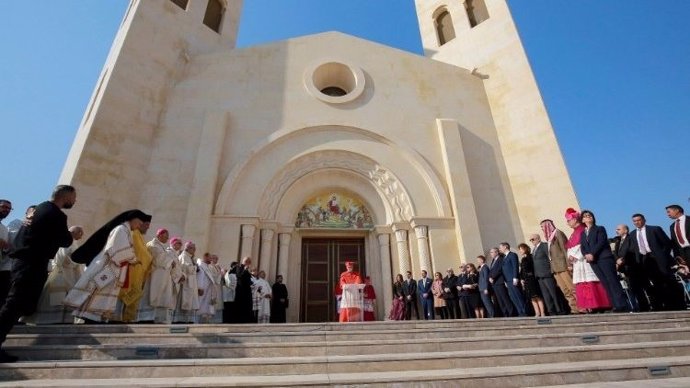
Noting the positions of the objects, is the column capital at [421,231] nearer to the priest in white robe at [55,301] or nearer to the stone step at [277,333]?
the stone step at [277,333]

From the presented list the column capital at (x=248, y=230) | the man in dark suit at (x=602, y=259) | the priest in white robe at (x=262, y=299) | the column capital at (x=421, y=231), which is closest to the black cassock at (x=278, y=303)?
the priest in white robe at (x=262, y=299)

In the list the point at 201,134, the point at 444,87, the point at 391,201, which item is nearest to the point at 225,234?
the point at 201,134

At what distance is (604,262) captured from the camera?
16.7 feet

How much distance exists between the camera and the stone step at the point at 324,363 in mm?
2625

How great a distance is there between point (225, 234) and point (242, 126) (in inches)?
126

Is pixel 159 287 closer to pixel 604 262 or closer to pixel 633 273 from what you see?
pixel 604 262

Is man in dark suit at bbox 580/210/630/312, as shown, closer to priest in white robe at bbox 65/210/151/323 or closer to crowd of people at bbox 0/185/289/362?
crowd of people at bbox 0/185/289/362

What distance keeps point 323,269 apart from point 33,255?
281 inches

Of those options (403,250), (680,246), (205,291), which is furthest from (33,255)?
(680,246)

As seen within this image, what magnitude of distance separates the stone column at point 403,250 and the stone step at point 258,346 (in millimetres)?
5459

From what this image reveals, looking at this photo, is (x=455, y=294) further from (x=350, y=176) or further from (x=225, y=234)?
(x=225, y=234)

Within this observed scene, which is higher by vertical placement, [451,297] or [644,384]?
[451,297]

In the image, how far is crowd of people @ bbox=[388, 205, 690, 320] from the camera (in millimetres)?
5121

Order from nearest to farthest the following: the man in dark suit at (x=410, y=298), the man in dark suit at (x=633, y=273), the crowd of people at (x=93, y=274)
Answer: the crowd of people at (x=93, y=274) → the man in dark suit at (x=633, y=273) → the man in dark suit at (x=410, y=298)
